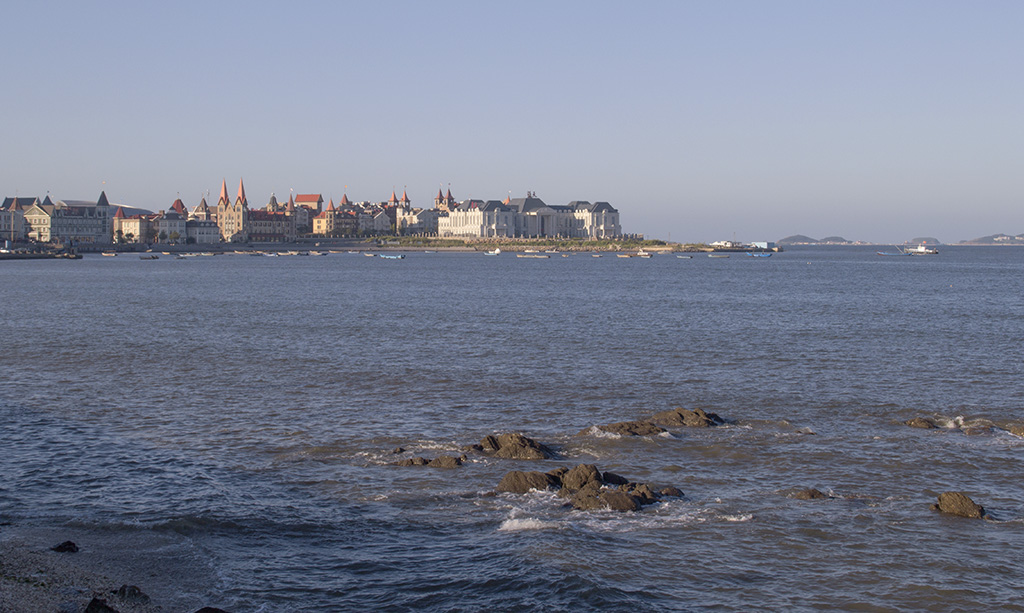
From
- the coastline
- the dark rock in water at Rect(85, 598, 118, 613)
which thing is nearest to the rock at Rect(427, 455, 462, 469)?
the coastline

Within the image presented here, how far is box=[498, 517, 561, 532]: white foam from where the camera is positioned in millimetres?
14453

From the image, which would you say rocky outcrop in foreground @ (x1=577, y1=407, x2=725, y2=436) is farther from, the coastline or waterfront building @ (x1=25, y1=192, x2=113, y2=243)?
waterfront building @ (x1=25, y1=192, x2=113, y2=243)

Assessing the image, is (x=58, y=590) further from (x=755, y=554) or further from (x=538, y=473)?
(x=755, y=554)

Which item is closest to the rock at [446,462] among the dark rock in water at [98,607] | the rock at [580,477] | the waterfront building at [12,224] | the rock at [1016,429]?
the rock at [580,477]

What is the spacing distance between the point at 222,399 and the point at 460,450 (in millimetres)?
8991

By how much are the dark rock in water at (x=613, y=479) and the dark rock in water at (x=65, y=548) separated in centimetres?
872

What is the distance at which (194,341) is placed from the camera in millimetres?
38469

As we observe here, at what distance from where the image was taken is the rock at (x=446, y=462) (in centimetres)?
1789

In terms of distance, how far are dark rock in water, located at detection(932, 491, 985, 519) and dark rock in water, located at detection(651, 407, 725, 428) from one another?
661 centimetres

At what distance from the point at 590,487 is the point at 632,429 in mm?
4707

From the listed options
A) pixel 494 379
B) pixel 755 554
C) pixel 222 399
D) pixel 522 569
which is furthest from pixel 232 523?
pixel 494 379

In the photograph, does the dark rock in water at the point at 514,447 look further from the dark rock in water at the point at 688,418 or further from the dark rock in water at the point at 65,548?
the dark rock in water at the point at 65,548

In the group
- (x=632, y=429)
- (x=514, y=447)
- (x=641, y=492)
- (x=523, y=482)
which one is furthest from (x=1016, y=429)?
(x=523, y=482)

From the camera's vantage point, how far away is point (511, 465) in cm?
1809
